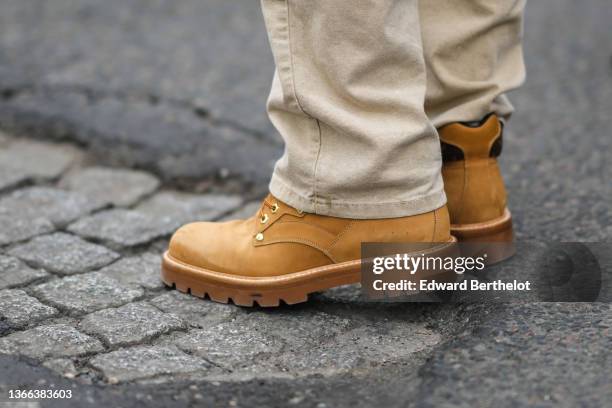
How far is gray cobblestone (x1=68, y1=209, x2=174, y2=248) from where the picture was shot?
212 cm

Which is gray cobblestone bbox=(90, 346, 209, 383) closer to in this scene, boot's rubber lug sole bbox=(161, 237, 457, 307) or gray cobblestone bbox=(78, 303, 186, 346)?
gray cobblestone bbox=(78, 303, 186, 346)

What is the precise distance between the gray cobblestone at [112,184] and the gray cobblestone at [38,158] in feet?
0.23

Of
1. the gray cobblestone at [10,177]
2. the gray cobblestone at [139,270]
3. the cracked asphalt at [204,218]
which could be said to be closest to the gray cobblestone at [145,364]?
the cracked asphalt at [204,218]

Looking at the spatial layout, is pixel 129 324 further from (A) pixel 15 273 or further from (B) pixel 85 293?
(A) pixel 15 273

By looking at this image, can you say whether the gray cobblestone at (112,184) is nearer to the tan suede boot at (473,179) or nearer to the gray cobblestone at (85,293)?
the gray cobblestone at (85,293)

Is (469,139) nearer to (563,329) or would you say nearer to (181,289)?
(563,329)

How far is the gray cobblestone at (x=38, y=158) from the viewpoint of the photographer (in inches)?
100.0

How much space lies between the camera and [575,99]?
3070mm

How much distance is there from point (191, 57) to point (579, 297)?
7.34 ft

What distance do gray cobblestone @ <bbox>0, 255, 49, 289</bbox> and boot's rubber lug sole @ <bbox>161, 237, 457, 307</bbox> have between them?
364mm

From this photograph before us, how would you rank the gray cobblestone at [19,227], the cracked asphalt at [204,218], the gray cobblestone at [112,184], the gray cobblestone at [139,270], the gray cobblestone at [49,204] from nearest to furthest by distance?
the cracked asphalt at [204,218]
the gray cobblestone at [139,270]
the gray cobblestone at [19,227]
the gray cobblestone at [49,204]
the gray cobblestone at [112,184]

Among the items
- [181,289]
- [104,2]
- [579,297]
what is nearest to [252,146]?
[181,289]

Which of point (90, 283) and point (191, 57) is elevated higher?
point (191, 57)

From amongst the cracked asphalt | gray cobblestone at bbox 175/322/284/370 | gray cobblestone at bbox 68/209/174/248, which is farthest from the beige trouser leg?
gray cobblestone at bbox 68/209/174/248
